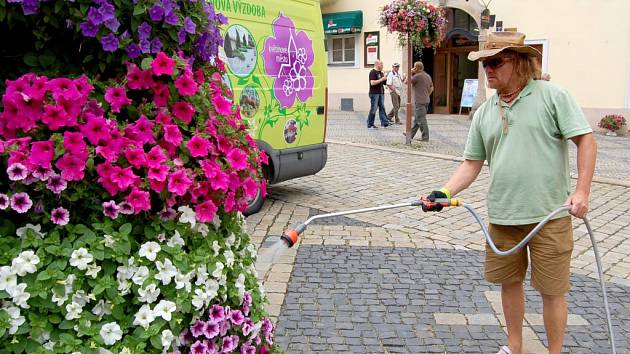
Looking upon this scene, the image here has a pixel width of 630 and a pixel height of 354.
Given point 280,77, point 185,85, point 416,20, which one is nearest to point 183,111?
point 185,85

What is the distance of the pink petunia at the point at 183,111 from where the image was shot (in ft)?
6.98

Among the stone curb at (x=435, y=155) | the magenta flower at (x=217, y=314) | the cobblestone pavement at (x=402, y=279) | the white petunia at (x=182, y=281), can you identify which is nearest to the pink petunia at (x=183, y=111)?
the white petunia at (x=182, y=281)

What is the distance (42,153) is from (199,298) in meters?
0.64

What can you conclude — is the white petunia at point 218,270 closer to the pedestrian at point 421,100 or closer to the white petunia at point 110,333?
the white petunia at point 110,333

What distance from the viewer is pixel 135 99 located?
2129 mm

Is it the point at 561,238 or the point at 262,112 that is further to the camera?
the point at 262,112

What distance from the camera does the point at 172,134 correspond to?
2053 millimetres

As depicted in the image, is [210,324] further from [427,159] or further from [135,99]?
[427,159]

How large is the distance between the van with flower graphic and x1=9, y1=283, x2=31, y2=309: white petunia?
4.31 metres

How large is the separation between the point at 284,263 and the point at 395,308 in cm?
120

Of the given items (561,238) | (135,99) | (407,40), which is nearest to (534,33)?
(407,40)

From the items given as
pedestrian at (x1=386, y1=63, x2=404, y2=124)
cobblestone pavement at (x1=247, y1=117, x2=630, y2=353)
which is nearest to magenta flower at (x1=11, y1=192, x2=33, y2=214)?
cobblestone pavement at (x1=247, y1=117, x2=630, y2=353)

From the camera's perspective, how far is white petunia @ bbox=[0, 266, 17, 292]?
5.79ft

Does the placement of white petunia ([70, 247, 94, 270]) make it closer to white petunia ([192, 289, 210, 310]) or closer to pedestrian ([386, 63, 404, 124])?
white petunia ([192, 289, 210, 310])
